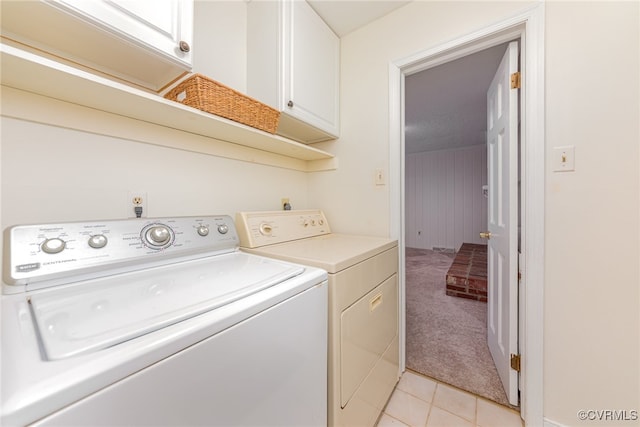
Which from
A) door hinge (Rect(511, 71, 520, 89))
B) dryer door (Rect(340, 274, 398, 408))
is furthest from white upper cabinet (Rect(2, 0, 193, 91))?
door hinge (Rect(511, 71, 520, 89))

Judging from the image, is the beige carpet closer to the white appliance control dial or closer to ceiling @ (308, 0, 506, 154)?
the white appliance control dial

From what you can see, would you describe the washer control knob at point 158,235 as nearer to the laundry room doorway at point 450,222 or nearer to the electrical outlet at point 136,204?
the electrical outlet at point 136,204

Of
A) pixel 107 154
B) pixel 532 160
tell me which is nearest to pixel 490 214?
pixel 532 160

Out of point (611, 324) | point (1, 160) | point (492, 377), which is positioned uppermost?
point (1, 160)

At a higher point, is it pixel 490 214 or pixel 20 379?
pixel 490 214

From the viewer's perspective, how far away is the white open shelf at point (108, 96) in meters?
0.66

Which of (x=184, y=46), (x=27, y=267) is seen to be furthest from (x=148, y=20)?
(x=27, y=267)

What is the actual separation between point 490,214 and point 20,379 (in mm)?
2159

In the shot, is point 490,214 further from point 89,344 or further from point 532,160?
point 89,344

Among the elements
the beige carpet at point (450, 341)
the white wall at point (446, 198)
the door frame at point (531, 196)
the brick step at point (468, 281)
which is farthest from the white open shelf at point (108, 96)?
the white wall at point (446, 198)

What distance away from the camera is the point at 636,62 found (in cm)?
95

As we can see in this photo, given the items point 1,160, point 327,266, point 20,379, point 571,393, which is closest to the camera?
point 20,379

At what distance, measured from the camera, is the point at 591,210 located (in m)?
1.03

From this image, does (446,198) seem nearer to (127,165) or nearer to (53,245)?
(127,165)
